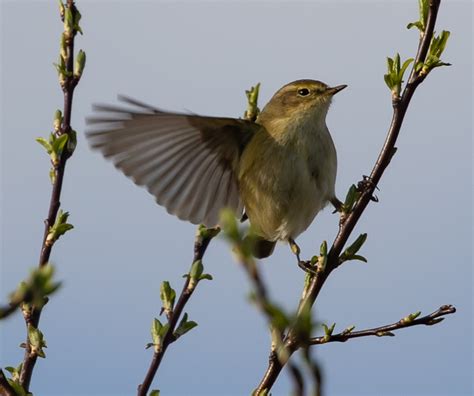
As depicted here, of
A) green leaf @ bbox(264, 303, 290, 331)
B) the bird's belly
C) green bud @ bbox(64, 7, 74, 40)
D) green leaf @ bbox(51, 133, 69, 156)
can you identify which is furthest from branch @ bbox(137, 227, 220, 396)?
green leaf @ bbox(264, 303, 290, 331)

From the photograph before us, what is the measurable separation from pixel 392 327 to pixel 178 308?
993 millimetres

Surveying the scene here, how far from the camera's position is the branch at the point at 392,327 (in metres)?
3.14

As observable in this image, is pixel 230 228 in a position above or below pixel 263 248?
below

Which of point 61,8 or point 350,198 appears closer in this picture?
point 350,198

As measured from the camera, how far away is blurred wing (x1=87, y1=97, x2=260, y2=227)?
15.7 feet

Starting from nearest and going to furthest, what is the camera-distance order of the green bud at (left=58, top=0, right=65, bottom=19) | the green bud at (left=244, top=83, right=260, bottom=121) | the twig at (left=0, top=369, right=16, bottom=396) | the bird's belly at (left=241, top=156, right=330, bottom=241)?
1. the twig at (left=0, top=369, right=16, bottom=396)
2. the green bud at (left=58, top=0, right=65, bottom=19)
3. the green bud at (left=244, top=83, right=260, bottom=121)
4. the bird's belly at (left=241, top=156, right=330, bottom=241)

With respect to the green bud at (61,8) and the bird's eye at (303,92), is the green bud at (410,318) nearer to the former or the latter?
the green bud at (61,8)

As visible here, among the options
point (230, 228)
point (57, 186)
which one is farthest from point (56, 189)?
point (230, 228)

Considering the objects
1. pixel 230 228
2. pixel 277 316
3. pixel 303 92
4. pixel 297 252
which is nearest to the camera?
pixel 277 316

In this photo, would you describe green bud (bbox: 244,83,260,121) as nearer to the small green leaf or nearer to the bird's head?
the bird's head

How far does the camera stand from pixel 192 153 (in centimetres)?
518

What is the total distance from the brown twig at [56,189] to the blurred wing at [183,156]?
102 cm

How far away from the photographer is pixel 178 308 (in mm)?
3555

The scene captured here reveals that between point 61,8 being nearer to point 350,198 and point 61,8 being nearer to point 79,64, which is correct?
point 79,64
